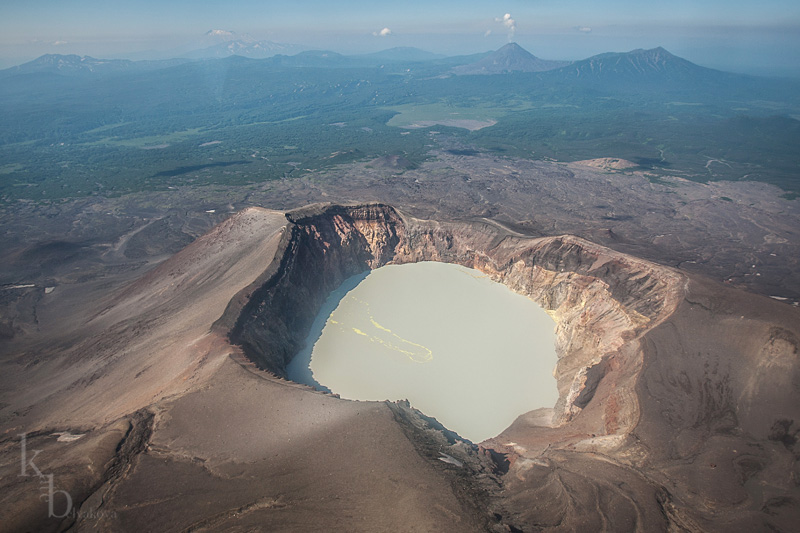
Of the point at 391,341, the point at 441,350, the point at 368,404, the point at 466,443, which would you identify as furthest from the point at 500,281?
the point at 368,404

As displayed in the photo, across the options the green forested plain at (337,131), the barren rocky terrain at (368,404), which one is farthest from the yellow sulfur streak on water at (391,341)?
the green forested plain at (337,131)

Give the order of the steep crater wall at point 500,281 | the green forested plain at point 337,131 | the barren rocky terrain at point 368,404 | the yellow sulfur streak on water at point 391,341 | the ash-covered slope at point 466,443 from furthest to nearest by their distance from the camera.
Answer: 1. the green forested plain at point 337,131
2. the yellow sulfur streak on water at point 391,341
3. the steep crater wall at point 500,281
4. the barren rocky terrain at point 368,404
5. the ash-covered slope at point 466,443

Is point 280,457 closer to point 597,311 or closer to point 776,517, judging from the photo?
point 776,517

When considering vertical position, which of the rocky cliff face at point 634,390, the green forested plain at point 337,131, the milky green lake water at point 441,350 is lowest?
the milky green lake water at point 441,350

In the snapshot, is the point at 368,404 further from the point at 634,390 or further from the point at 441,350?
the point at 634,390

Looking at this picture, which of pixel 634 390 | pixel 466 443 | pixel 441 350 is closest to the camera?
pixel 634 390

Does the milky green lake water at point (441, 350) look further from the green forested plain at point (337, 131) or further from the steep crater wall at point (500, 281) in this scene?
the green forested plain at point (337, 131)

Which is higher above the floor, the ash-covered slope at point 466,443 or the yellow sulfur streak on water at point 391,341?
the ash-covered slope at point 466,443
